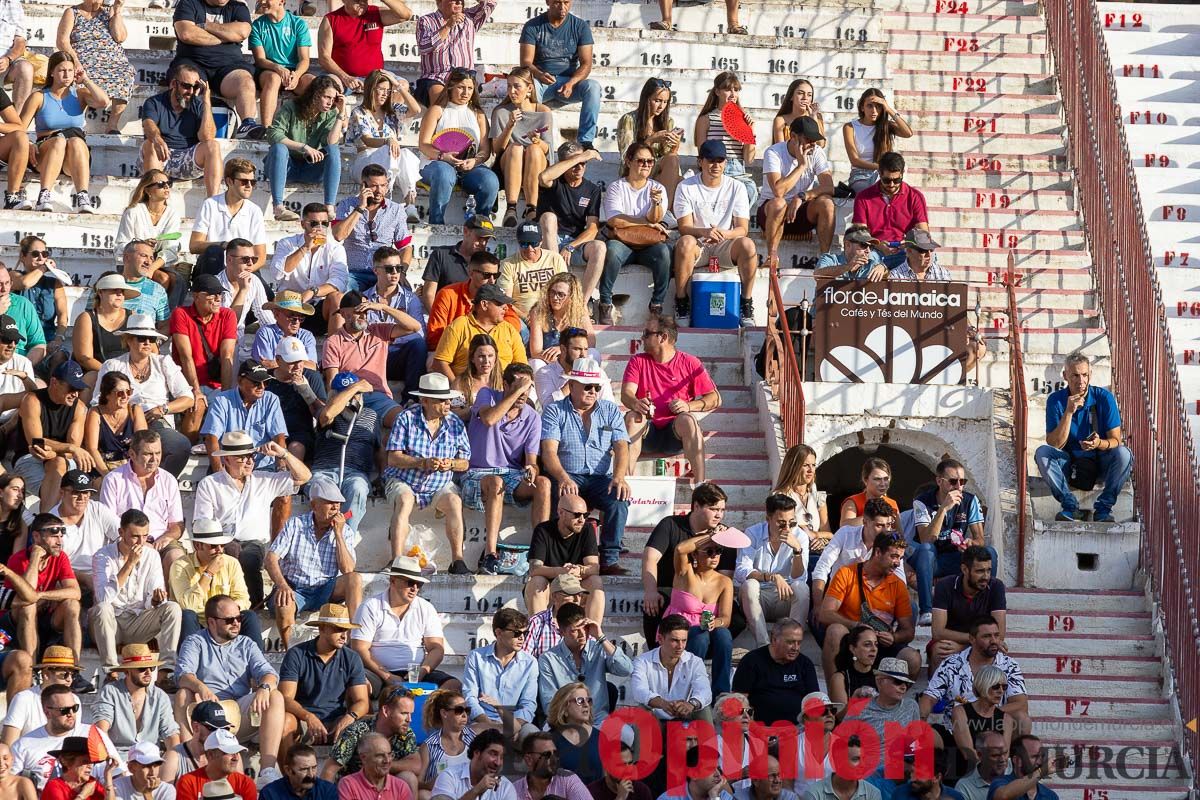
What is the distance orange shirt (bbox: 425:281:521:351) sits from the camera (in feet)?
66.9

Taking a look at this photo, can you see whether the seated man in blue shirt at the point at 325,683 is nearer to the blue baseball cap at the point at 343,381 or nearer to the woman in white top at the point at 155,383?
the woman in white top at the point at 155,383

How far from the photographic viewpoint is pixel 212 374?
19.9 metres

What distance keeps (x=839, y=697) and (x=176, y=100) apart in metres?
8.44

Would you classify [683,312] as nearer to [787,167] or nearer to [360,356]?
[787,167]

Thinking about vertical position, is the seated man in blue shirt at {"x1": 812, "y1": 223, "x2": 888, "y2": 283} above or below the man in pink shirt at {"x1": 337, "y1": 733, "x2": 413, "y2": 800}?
above

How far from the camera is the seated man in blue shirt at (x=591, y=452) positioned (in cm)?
1856

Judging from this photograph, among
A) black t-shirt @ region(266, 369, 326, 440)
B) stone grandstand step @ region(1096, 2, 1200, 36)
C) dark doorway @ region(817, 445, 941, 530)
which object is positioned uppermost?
stone grandstand step @ region(1096, 2, 1200, 36)

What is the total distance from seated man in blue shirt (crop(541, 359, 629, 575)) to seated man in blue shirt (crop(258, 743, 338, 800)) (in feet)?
10.1

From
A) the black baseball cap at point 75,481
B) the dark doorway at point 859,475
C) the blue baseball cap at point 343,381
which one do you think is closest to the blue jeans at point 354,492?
the blue baseball cap at point 343,381

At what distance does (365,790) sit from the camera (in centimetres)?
1627

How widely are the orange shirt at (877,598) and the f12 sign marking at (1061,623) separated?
1437mm

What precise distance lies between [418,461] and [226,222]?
366 centimetres

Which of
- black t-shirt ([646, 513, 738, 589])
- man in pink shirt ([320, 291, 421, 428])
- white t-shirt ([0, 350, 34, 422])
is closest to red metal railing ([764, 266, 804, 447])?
black t-shirt ([646, 513, 738, 589])

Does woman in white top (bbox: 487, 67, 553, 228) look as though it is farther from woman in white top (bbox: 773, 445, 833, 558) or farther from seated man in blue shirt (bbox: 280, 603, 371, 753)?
seated man in blue shirt (bbox: 280, 603, 371, 753)
